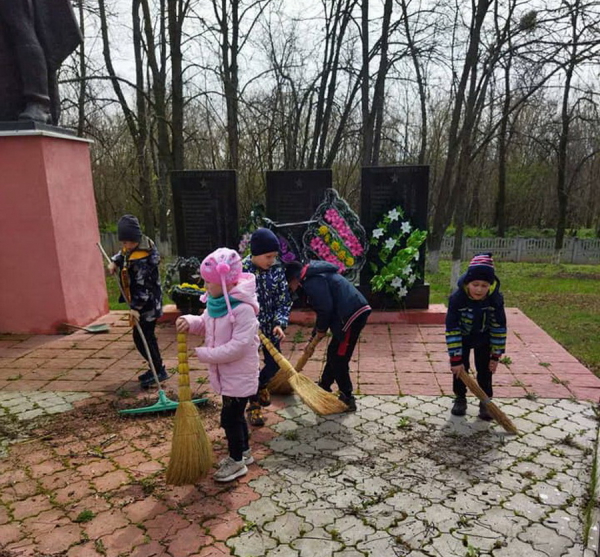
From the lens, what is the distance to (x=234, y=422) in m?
2.86

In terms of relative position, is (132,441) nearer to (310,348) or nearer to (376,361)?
(310,348)

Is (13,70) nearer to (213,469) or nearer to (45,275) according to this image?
(45,275)

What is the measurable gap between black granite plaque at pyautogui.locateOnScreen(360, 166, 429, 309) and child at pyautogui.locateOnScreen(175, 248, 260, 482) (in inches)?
163

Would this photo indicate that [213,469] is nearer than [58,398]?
Yes

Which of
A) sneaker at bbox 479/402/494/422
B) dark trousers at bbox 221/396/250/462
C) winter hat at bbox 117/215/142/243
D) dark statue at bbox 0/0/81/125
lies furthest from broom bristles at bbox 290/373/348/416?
dark statue at bbox 0/0/81/125

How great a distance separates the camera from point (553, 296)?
9578 mm

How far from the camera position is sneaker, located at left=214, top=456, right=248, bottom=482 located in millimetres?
2859

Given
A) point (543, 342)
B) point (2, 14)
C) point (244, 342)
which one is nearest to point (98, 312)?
point (2, 14)

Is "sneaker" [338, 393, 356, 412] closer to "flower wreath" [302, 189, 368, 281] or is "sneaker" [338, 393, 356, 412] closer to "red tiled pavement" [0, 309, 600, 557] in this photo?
"red tiled pavement" [0, 309, 600, 557]

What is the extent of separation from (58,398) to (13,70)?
14.5 ft

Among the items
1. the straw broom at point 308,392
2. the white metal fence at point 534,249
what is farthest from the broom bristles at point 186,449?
the white metal fence at point 534,249

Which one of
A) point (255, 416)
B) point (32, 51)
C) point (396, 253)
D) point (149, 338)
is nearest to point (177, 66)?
point (32, 51)

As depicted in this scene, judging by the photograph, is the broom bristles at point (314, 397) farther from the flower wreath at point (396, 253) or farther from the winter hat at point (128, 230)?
the flower wreath at point (396, 253)

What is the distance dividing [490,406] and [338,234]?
3684 mm
